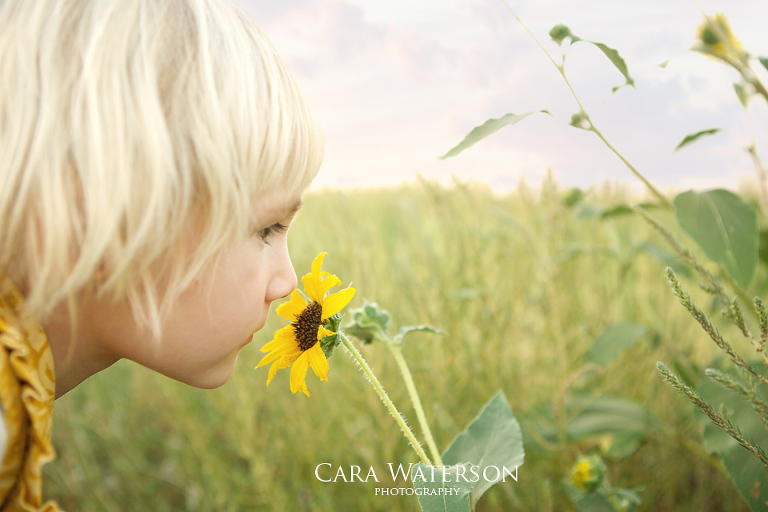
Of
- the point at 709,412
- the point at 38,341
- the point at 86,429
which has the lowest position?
the point at 86,429

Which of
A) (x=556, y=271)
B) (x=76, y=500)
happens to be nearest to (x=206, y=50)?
(x=556, y=271)

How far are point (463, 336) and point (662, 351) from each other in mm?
342

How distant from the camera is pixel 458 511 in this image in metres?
0.35

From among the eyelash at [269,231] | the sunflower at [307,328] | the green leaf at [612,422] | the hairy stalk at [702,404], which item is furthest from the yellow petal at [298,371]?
the green leaf at [612,422]

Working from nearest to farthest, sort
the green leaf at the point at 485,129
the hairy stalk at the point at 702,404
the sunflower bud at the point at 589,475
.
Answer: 1. the hairy stalk at the point at 702,404
2. the green leaf at the point at 485,129
3. the sunflower bud at the point at 589,475

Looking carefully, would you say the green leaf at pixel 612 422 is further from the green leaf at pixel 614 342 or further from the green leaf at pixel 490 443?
the green leaf at pixel 490 443

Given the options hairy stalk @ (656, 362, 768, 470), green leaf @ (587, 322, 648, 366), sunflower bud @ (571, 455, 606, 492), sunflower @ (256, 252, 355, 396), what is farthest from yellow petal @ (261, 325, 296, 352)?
green leaf @ (587, 322, 648, 366)

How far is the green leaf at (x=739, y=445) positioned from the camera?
443 mm

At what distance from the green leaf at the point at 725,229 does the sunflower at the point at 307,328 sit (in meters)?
0.29

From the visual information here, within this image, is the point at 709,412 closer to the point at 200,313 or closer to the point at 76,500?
the point at 200,313

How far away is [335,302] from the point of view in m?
0.42

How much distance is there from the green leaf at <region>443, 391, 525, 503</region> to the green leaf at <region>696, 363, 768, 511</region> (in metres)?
0.15

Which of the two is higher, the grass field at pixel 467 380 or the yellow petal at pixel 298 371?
the yellow petal at pixel 298 371

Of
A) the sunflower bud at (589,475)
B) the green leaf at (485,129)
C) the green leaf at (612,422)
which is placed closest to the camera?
the green leaf at (485,129)
